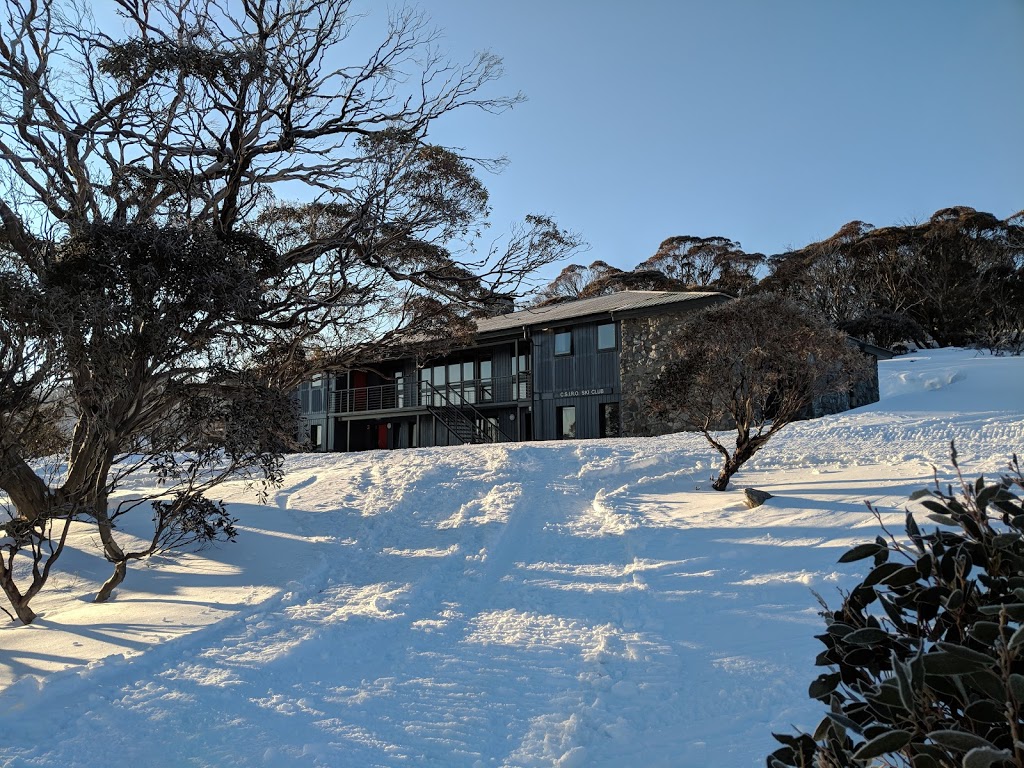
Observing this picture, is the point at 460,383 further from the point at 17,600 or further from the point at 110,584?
the point at 17,600

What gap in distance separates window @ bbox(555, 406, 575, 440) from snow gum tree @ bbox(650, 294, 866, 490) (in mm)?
12204

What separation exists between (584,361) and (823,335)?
45.3 ft

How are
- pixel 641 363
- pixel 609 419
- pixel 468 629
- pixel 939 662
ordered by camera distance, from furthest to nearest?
pixel 609 419 → pixel 641 363 → pixel 468 629 → pixel 939 662

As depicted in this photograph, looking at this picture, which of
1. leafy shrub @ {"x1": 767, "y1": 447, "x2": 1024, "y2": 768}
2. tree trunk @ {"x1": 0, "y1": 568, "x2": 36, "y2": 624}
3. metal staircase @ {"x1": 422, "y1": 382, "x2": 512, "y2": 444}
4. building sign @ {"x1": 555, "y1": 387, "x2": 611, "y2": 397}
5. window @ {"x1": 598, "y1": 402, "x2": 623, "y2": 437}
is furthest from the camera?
metal staircase @ {"x1": 422, "y1": 382, "x2": 512, "y2": 444}

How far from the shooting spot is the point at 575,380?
2733 centimetres

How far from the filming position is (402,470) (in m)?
17.6

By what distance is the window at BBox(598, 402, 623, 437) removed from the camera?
26094 millimetres

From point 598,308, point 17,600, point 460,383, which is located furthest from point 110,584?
point 460,383

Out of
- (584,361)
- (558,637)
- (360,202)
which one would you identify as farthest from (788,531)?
(584,361)

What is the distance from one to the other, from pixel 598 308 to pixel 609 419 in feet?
13.8

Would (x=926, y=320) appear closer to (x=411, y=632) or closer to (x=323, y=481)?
(x=323, y=481)

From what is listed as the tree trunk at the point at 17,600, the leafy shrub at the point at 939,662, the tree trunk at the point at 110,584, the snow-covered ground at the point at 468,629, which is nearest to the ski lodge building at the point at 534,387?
the snow-covered ground at the point at 468,629

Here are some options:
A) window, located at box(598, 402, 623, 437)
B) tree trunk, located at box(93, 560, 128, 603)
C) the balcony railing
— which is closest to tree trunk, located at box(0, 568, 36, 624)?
tree trunk, located at box(93, 560, 128, 603)

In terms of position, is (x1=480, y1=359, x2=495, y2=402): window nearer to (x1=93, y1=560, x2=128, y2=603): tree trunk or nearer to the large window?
the large window
